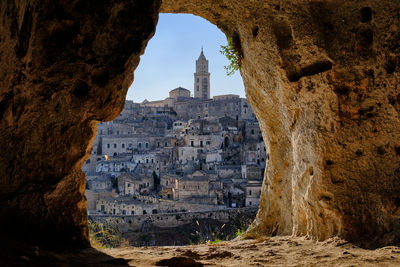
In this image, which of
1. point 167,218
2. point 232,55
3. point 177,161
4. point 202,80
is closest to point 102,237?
point 232,55

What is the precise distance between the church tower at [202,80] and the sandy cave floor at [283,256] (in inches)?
3004

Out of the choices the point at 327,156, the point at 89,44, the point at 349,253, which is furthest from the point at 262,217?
the point at 89,44

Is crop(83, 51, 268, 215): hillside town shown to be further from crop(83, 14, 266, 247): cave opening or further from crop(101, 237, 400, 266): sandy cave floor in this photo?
crop(101, 237, 400, 266): sandy cave floor

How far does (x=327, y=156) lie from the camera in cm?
543

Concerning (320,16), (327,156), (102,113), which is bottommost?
(327,156)

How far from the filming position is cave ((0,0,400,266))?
4152 mm

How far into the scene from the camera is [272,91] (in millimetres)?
6750

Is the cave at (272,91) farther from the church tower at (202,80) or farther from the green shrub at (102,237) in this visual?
the church tower at (202,80)

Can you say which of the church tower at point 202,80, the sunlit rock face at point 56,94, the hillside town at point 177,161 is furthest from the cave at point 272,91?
the church tower at point 202,80

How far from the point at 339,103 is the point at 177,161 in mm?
39879

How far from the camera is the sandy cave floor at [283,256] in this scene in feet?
13.3

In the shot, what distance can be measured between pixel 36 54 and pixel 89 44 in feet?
2.25

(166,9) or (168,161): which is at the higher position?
(166,9)

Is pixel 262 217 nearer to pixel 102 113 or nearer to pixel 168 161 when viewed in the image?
pixel 102 113
